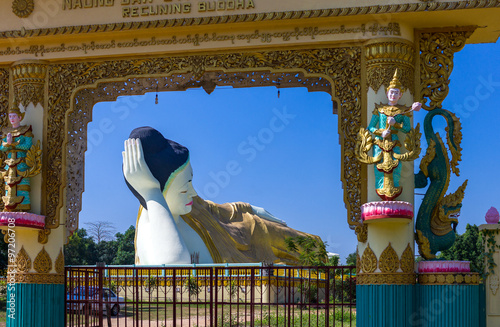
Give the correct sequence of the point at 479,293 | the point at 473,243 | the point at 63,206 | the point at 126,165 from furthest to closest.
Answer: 1. the point at 473,243
2. the point at 126,165
3. the point at 63,206
4. the point at 479,293

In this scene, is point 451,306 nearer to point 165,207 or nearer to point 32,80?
point 32,80

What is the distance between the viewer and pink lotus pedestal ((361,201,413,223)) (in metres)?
7.78

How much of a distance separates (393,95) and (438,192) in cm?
120

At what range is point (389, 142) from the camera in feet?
26.2

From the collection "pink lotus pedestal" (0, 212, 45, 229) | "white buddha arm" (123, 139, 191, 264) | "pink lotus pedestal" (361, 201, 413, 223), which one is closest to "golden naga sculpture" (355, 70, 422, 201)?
"pink lotus pedestal" (361, 201, 413, 223)

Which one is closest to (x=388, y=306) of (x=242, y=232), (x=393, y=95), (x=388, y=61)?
(x=393, y=95)

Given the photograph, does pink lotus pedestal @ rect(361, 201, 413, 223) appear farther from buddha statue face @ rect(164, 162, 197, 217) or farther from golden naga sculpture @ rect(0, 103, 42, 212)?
buddha statue face @ rect(164, 162, 197, 217)

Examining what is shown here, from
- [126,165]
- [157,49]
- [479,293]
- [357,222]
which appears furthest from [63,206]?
[126,165]

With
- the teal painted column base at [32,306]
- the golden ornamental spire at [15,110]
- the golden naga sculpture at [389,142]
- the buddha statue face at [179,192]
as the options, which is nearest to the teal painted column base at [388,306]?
the golden naga sculpture at [389,142]

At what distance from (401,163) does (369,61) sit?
1.23 m

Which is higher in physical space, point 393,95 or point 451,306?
point 393,95

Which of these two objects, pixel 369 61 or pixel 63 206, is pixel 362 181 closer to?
pixel 369 61

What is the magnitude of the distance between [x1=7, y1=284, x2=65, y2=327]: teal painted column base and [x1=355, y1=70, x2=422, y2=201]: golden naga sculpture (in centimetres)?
407

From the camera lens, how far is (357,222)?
27.2ft
